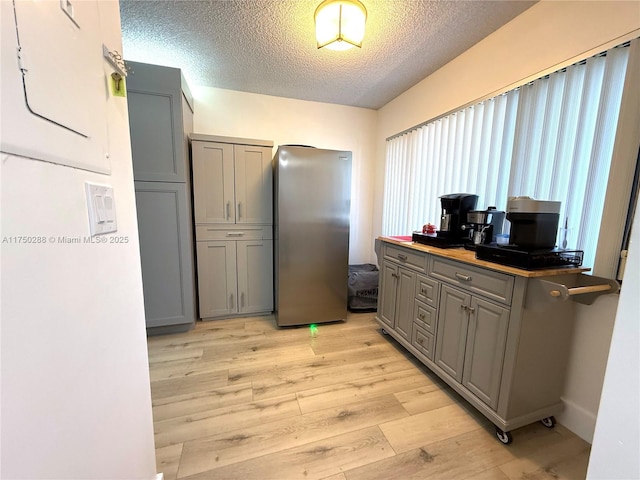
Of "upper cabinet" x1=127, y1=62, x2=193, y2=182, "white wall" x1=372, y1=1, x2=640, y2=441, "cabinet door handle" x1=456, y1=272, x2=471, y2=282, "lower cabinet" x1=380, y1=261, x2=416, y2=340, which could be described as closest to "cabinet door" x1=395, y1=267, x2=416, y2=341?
"lower cabinet" x1=380, y1=261, x2=416, y2=340

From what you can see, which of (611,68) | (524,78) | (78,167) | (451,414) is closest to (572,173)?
(611,68)

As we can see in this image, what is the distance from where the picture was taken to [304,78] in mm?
2617

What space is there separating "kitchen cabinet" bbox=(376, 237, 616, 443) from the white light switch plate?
169cm

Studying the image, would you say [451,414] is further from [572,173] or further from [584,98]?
[584,98]

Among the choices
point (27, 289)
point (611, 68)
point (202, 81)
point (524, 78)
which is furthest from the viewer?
point (202, 81)

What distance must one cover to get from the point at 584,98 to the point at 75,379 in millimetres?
2457

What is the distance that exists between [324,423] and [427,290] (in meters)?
1.10

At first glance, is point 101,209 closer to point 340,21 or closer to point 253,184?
point 340,21

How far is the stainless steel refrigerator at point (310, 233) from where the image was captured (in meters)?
2.46

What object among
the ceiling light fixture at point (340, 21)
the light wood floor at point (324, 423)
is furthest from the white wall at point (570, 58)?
the ceiling light fixture at point (340, 21)

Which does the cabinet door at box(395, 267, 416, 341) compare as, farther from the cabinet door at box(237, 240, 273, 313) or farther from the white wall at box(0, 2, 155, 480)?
the white wall at box(0, 2, 155, 480)

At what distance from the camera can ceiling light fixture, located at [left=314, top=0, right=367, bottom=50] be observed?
151 centimetres

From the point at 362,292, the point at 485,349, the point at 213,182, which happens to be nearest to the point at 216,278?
the point at 213,182

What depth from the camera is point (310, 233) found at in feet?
8.40
